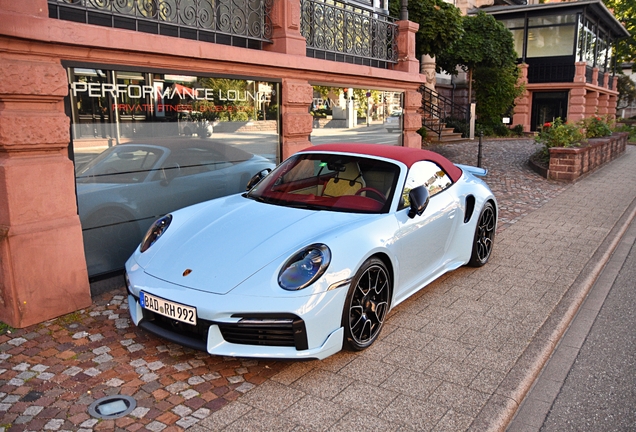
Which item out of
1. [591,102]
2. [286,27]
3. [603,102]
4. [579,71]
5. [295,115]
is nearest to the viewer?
[286,27]

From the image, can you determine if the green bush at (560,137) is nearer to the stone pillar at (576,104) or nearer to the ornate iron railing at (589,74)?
the stone pillar at (576,104)

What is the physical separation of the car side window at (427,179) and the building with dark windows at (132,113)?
2761mm

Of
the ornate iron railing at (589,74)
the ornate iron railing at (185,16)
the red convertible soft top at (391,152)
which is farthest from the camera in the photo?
the ornate iron railing at (589,74)

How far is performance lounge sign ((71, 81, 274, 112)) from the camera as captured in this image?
561 cm

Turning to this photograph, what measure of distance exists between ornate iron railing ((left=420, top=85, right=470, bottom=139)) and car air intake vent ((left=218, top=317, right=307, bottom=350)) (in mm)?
18974

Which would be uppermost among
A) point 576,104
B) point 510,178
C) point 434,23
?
point 434,23

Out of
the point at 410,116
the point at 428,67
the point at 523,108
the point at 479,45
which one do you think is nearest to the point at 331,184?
the point at 410,116

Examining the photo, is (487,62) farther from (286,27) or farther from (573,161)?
(286,27)

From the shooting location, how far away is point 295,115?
802cm

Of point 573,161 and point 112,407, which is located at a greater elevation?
point 573,161

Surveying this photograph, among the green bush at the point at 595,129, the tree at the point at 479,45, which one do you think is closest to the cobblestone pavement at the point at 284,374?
the green bush at the point at 595,129

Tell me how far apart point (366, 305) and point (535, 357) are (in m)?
1.32

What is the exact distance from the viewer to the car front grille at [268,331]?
12.1 ft

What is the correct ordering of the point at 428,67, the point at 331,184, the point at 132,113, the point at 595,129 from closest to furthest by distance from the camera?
the point at 331,184, the point at 132,113, the point at 595,129, the point at 428,67
